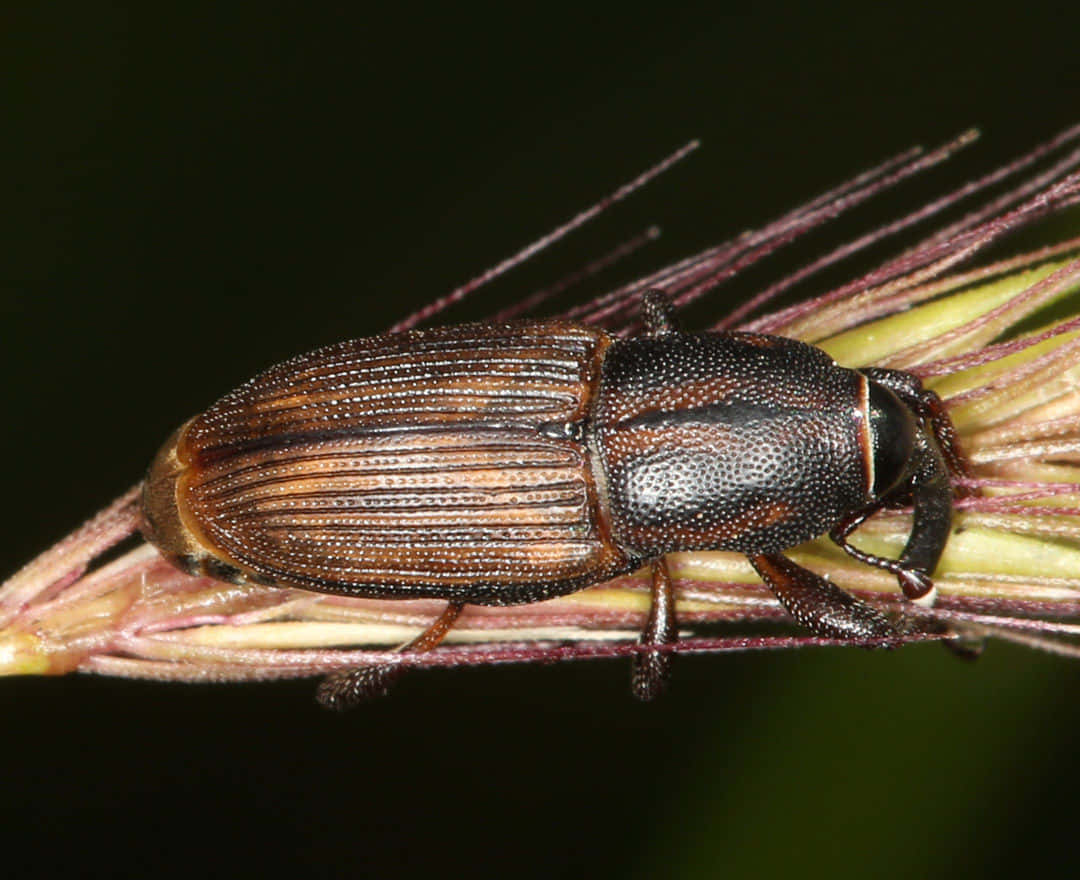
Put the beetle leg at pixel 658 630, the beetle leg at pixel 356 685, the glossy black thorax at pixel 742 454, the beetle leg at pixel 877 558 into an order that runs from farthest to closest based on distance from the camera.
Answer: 1. the beetle leg at pixel 356 685
2. the glossy black thorax at pixel 742 454
3. the beetle leg at pixel 658 630
4. the beetle leg at pixel 877 558

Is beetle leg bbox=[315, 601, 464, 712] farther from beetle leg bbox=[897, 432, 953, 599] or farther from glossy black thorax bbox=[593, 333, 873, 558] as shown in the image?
beetle leg bbox=[897, 432, 953, 599]

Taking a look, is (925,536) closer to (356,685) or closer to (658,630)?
(658,630)

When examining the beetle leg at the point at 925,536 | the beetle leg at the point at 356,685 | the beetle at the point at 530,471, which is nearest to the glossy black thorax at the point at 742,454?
the beetle at the point at 530,471

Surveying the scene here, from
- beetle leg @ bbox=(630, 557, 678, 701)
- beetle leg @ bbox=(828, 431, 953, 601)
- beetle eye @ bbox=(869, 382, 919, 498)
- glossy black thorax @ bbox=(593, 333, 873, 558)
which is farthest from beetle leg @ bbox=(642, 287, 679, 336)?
beetle leg @ bbox=(828, 431, 953, 601)

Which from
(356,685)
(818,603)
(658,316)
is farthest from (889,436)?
(356,685)

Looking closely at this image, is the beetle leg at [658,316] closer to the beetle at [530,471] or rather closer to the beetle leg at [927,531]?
the beetle at [530,471]
